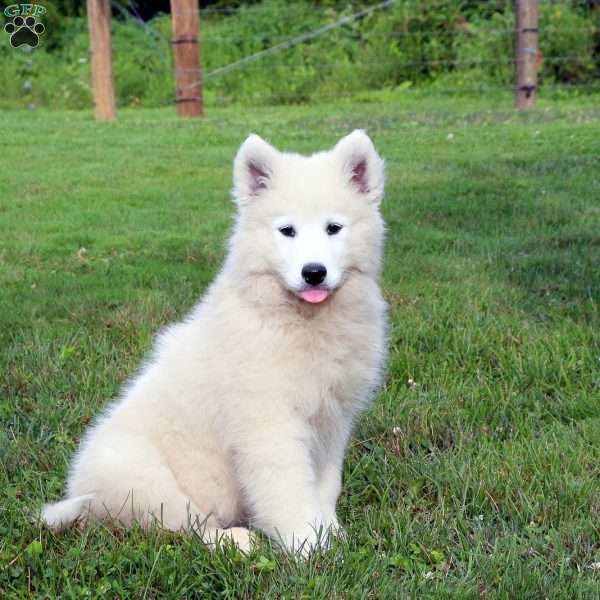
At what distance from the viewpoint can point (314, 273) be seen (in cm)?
304

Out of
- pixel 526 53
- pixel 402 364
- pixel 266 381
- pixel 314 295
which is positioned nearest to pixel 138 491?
pixel 266 381

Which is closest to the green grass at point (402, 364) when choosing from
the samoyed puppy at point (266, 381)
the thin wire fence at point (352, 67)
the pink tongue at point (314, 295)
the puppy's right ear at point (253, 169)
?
the samoyed puppy at point (266, 381)

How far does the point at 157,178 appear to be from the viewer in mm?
9297

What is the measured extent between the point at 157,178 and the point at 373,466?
624 centimetres

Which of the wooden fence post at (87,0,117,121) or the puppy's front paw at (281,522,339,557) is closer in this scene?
the puppy's front paw at (281,522,339,557)

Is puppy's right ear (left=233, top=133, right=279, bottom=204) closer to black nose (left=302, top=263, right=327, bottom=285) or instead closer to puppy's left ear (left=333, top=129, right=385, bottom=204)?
puppy's left ear (left=333, top=129, right=385, bottom=204)

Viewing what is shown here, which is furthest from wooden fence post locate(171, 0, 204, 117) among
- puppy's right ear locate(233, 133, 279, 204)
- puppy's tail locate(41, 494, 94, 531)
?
puppy's tail locate(41, 494, 94, 531)

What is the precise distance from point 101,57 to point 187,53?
3.89 ft

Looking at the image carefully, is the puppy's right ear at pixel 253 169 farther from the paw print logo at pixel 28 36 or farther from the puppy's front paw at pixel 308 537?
the paw print logo at pixel 28 36

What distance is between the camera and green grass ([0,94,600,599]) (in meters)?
2.73

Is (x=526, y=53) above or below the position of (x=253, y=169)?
above

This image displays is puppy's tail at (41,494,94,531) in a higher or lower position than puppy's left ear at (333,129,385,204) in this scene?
lower

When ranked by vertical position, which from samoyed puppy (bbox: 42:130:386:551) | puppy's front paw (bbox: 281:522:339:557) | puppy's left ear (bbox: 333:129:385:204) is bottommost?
puppy's front paw (bbox: 281:522:339:557)

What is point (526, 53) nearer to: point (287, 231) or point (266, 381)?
point (287, 231)
